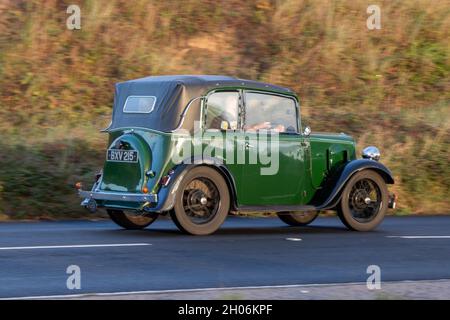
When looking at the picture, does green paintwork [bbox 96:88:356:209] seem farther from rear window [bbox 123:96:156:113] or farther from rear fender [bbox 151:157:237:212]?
rear window [bbox 123:96:156:113]

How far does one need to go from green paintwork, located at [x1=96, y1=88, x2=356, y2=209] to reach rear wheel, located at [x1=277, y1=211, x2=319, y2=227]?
38.8 inches

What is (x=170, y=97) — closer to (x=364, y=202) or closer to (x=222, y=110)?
(x=222, y=110)

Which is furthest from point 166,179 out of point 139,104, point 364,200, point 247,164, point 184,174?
point 364,200

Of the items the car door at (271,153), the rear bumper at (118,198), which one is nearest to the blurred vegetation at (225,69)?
the rear bumper at (118,198)

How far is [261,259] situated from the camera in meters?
11.2

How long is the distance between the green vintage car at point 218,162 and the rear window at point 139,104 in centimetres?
2

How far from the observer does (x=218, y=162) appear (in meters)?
13.0

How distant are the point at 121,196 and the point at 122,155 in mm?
549

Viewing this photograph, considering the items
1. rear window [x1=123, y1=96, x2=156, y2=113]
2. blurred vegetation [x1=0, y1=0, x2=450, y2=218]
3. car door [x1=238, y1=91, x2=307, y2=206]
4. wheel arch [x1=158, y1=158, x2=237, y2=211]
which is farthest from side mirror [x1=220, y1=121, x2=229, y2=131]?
blurred vegetation [x1=0, y1=0, x2=450, y2=218]

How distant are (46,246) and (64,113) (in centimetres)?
831

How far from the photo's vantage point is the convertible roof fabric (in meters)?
13.2

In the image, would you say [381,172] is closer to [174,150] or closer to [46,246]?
[174,150]

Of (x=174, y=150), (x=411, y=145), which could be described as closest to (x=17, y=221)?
(x=174, y=150)

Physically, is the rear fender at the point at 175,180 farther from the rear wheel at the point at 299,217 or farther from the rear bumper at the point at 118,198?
the rear wheel at the point at 299,217
